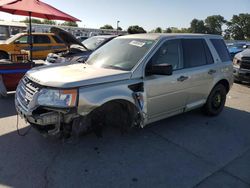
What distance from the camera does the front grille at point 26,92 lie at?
3.50 metres

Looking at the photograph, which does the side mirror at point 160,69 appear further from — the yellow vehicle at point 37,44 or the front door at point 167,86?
the yellow vehicle at point 37,44

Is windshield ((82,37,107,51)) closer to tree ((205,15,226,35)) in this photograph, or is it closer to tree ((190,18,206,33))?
tree ((190,18,206,33))

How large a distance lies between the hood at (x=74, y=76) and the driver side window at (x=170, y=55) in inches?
27.2

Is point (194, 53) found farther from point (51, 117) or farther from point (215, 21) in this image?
point (215, 21)

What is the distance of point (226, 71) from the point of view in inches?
223

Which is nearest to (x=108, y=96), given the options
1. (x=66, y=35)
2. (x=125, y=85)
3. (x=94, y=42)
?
(x=125, y=85)

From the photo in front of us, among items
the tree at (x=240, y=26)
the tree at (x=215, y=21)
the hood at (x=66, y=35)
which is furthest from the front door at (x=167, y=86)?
the tree at (x=215, y=21)

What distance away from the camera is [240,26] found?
300 feet

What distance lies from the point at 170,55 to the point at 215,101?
2.01 metres

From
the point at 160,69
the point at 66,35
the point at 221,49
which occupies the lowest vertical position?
the point at 160,69

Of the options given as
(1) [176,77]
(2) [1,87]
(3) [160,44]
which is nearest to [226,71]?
(1) [176,77]

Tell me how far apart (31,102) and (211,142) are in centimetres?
309

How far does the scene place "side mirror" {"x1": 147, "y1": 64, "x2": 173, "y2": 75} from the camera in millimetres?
3773

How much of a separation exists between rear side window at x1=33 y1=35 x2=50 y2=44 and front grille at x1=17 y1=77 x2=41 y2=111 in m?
10.3
